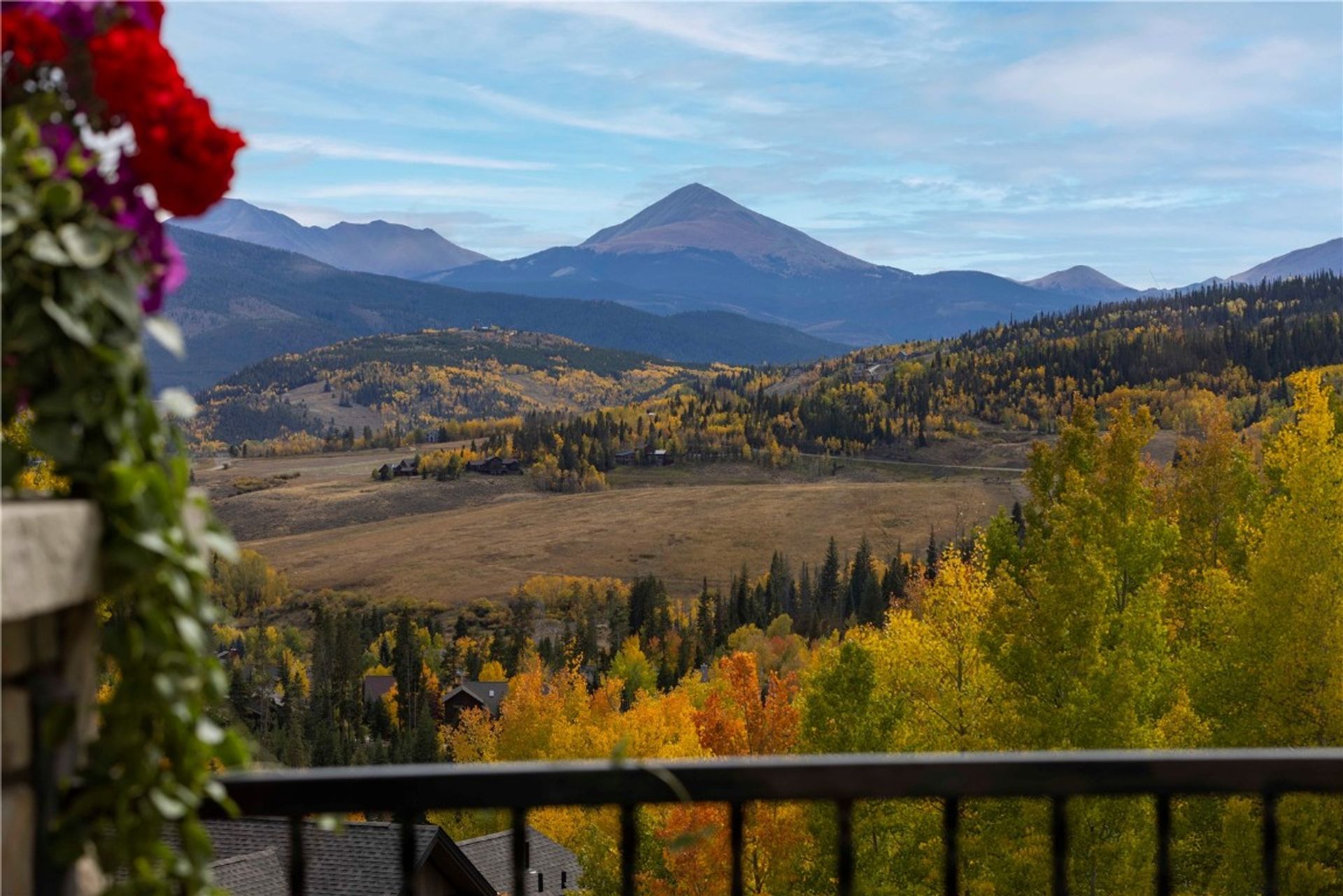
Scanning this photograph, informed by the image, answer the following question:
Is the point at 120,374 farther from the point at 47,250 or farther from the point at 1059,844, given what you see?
the point at 1059,844

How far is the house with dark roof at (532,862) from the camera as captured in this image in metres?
25.9

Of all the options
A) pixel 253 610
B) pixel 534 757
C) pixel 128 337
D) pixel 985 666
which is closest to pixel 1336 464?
pixel 985 666

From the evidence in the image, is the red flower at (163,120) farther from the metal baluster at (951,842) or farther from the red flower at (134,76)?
the metal baluster at (951,842)

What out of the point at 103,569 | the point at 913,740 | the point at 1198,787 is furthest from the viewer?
the point at 913,740

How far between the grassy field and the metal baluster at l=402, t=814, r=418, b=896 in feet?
451

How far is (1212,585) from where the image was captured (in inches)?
896

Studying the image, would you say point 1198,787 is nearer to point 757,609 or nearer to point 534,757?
point 534,757

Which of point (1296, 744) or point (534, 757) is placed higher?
point (1296, 744)

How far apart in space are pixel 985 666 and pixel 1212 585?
4.55 m

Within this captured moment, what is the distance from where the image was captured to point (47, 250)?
2.11m

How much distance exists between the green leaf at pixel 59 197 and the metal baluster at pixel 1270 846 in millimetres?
2964

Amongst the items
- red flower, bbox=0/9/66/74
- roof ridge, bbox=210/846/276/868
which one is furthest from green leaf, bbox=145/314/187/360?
roof ridge, bbox=210/846/276/868

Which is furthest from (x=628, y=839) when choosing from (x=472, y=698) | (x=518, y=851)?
(x=472, y=698)

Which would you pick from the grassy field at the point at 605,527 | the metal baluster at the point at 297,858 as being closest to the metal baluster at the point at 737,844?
the metal baluster at the point at 297,858
